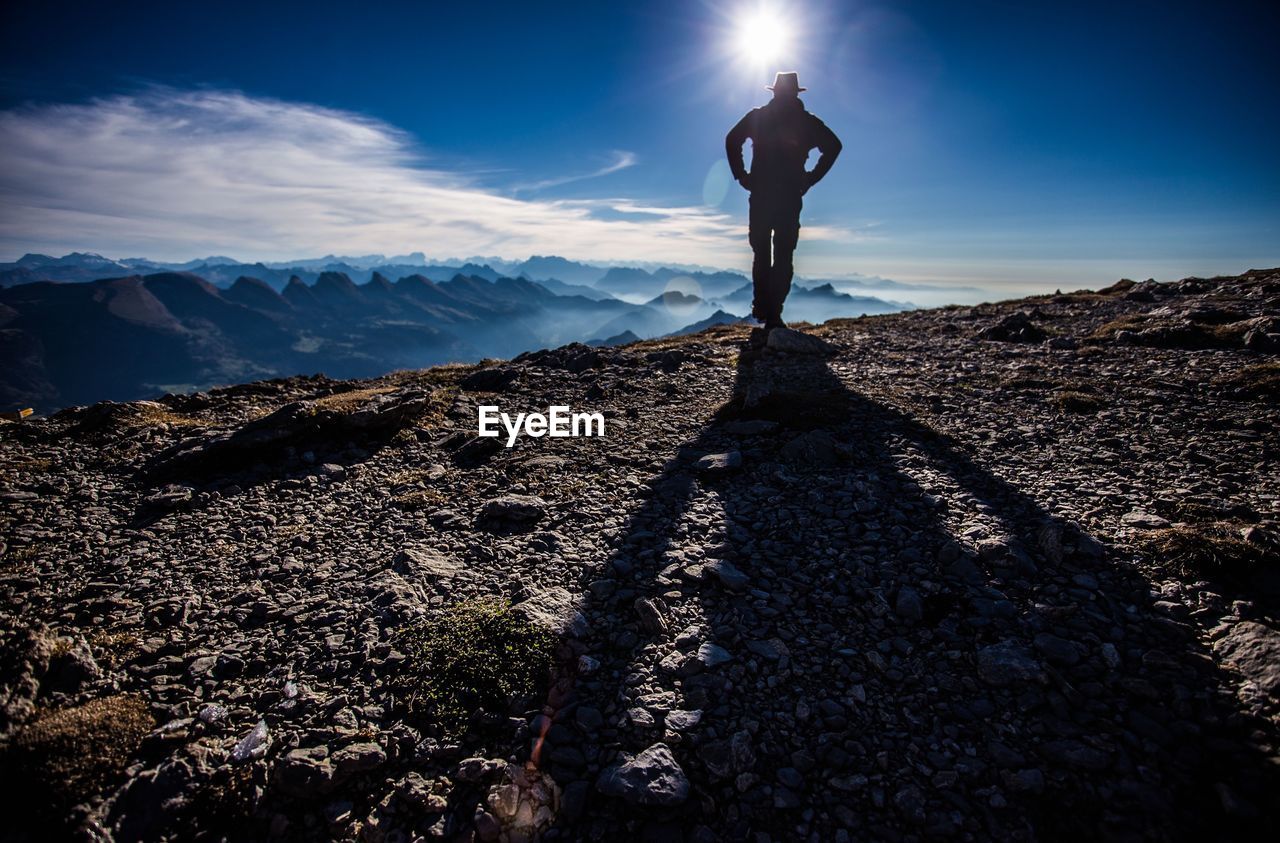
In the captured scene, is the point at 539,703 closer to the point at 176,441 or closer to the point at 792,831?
the point at 792,831

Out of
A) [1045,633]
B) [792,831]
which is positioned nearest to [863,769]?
[792,831]

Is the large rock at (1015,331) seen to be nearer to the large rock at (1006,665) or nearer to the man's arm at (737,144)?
the man's arm at (737,144)

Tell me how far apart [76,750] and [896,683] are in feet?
24.6

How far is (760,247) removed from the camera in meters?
20.5

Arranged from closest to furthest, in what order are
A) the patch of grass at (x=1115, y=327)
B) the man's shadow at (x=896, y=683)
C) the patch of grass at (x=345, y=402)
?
1. the man's shadow at (x=896, y=683)
2. the patch of grass at (x=345, y=402)
3. the patch of grass at (x=1115, y=327)

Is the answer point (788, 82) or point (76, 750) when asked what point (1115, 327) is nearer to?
point (788, 82)

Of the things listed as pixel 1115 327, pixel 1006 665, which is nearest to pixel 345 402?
pixel 1006 665

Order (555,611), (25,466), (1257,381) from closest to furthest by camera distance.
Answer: (555,611) → (25,466) → (1257,381)

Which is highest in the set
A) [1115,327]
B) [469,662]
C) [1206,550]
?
[1115,327]

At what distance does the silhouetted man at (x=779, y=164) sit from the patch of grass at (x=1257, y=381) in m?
11.3

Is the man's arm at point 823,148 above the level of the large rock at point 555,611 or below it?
above

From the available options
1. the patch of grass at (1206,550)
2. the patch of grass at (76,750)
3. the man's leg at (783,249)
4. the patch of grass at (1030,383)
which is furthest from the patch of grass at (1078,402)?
the patch of grass at (76,750)

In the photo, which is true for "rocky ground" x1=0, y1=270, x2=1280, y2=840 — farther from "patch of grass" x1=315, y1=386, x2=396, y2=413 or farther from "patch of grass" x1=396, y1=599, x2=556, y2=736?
"patch of grass" x1=315, y1=386, x2=396, y2=413

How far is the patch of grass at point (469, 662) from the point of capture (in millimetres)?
5191
